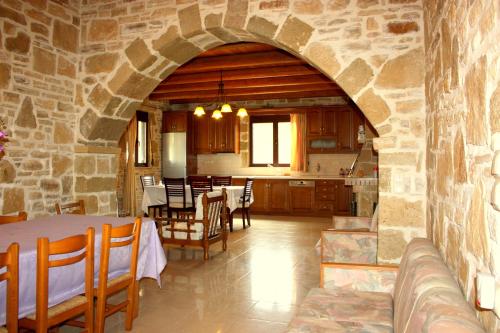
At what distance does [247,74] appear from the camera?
709 centimetres

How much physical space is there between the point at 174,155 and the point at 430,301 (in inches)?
372

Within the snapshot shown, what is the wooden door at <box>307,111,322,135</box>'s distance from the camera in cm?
955

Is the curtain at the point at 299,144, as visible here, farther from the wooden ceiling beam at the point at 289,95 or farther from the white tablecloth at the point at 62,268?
the white tablecloth at the point at 62,268

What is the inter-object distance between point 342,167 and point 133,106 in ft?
19.6

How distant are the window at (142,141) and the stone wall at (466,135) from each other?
8.12m

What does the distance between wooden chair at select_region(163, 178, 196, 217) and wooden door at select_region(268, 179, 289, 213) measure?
9.72 ft

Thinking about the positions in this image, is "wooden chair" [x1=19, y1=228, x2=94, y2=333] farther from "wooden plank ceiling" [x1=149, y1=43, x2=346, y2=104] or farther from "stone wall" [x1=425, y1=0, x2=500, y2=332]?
"wooden plank ceiling" [x1=149, y1=43, x2=346, y2=104]

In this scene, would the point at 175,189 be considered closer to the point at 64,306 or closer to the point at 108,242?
the point at 108,242

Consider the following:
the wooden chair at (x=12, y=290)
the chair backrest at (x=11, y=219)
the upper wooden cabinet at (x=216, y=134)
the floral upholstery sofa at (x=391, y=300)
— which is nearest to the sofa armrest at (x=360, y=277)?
the floral upholstery sofa at (x=391, y=300)

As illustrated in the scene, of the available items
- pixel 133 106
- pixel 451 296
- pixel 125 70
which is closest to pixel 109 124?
pixel 133 106

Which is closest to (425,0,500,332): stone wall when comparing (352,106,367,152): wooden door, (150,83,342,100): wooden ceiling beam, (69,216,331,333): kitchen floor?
(69,216,331,333): kitchen floor

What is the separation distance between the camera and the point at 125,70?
4371mm

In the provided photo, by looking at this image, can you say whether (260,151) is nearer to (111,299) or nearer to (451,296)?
(111,299)

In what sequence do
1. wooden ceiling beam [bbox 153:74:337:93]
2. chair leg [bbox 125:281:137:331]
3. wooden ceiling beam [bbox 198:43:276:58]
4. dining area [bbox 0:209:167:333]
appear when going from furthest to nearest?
1. wooden ceiling beam [bbox 153:74:337:93]
2. wooden ceiling beam [bbox 198:43:276:58]
3. chair leg [bbox 125:281:137:331]
4. dining area [bbox 0:209:167:333]
